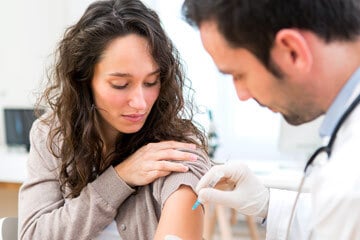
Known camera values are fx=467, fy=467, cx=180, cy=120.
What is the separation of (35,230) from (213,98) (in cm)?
237

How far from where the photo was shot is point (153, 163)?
132cm

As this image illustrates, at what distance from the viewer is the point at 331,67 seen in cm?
78

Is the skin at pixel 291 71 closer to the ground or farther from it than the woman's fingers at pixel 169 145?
farther from it

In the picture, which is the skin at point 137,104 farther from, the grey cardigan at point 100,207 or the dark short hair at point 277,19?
the dark short hair at point 277,19

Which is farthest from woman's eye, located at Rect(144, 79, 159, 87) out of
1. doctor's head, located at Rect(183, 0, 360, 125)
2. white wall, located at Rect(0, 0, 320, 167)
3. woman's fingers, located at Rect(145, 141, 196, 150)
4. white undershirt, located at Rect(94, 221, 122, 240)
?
white wall, located at Rect(0, 0, 320, 167)

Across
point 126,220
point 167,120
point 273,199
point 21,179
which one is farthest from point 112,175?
point 21,179

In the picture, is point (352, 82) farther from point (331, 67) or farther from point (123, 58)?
point (123, 58)

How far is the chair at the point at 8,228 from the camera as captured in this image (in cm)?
143

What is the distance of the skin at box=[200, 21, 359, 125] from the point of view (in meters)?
0.78

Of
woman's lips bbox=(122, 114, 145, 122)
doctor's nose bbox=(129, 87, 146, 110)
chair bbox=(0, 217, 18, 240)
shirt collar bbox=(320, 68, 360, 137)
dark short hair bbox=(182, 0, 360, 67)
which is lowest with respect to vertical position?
chair bbox=(0, 217, 18, 240)

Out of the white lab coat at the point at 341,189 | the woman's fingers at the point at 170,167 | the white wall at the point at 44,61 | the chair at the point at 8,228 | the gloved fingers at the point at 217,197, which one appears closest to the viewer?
the white lab coat at the point at 341,189

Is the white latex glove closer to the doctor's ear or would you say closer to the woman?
the woman

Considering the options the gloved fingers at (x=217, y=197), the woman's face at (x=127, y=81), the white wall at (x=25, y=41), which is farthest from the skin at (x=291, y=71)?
the white wall at (x=25, y=41)

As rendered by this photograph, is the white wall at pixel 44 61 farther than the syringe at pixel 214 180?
Yes
